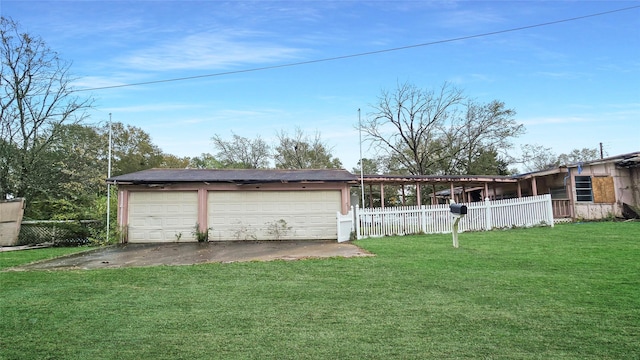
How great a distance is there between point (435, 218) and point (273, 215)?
19.7ft

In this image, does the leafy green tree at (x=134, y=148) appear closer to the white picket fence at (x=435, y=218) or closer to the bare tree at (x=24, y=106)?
the bare tree at (x=24, y=106)

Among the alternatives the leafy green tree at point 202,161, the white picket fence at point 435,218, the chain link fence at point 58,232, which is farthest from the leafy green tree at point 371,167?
the chain link fence at point 58,232

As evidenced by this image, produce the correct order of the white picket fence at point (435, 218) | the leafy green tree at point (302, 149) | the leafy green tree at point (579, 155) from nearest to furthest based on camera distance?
the white picket fence at point (435, 218), the leafy green tree at point (302, 149), the leafy green tree at point (579, 155)

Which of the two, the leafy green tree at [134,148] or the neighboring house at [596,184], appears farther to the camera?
the leafy green tree at [134,148]

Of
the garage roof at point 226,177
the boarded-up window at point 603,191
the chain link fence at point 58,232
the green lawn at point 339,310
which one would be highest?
the garage roof at point 226,177

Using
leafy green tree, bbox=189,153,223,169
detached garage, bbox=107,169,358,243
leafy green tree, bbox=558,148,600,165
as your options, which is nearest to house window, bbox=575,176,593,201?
detached garage, bbox=107,169,358,243

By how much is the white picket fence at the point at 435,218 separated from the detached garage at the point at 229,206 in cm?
148

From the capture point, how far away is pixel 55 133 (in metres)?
19.3

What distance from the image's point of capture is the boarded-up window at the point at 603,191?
16.2 m

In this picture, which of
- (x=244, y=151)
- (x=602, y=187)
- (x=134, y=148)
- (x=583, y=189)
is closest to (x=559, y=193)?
(x=583, y=189)

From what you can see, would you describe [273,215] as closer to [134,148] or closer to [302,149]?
[302,149]

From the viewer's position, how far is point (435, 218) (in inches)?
502

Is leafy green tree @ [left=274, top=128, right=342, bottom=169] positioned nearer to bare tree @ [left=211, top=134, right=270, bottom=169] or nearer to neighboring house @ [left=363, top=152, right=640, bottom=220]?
bare tree @ [left=211, top=134, right=270, bottom=169]

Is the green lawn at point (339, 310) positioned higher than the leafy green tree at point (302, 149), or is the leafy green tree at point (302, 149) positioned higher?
the leafy green tree at point (302, 149)
